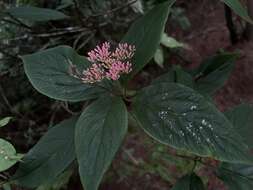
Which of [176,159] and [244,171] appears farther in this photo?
[176,159]

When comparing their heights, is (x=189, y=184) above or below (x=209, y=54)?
above

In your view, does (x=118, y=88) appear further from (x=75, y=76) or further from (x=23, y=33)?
(x=23, y=33)

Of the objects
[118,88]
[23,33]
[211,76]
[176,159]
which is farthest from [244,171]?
[23,33]

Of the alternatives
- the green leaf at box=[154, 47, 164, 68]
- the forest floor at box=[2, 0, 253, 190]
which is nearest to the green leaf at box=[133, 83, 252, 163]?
the forest floor at box=[2, 0, 253, 190]

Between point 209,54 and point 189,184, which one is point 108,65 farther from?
point 209,54

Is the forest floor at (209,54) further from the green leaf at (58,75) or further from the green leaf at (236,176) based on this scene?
the green leaf at (58,75)

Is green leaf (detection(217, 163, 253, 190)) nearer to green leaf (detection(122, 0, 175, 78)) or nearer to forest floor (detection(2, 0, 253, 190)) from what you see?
green leaf (detection(122, 0, 175, 78))

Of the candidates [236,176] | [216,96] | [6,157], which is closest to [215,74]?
[236,176]
